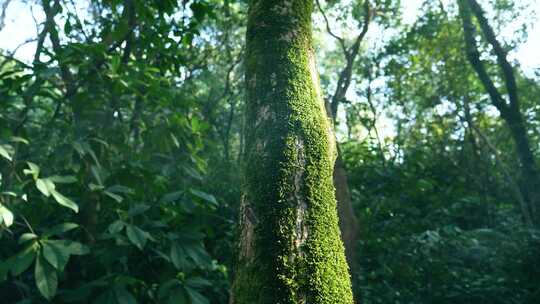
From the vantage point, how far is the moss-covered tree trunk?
1.69 m

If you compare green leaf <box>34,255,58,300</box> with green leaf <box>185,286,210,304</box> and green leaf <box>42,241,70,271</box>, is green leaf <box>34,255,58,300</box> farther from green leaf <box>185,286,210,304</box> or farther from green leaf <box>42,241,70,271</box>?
green leaf <box>185,286,210,304</box>

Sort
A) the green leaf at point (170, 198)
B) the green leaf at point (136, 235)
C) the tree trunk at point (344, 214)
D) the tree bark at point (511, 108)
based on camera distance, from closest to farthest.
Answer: the green leaf at point (136, 235) < the green leaf at point (170, 198) < the tree trunk at point (344, 214) < the tree bark at point (511, 108)

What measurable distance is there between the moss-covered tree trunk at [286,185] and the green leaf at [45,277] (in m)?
1.77

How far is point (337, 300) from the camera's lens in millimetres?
1744

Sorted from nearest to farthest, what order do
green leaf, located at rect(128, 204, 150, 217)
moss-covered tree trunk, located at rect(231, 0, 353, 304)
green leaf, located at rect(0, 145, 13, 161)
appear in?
moss-covered tree trunk, located at rect(231, 0, 353, 304), green leaf, located at rect(0, 145, 13, 161), green leaf, located at rect(128, 204, 150, 217)

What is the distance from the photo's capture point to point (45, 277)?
3070 millimetres

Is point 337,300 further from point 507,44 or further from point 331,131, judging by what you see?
point 507,44

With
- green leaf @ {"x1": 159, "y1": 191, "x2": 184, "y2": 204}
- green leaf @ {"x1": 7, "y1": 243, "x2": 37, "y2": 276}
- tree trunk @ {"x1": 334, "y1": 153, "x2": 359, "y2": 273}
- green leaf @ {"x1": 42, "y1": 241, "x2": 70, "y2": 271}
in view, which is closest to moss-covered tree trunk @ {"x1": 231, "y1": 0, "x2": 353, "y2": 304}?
green leaf @ {"x1": 42, "y1": 241, "x2": 70, "y2": 271}

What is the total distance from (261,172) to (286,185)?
109mm

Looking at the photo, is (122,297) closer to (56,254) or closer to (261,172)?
(56,254)

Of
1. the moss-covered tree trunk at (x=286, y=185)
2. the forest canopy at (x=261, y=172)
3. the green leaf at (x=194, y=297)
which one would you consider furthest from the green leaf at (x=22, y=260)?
the moss-covered tree trunk at (x=286, y=185)

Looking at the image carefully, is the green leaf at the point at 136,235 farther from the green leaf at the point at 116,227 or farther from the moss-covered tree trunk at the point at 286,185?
the moss-covered tree trunk at the point at 286,185

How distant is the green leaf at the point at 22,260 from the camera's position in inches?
118

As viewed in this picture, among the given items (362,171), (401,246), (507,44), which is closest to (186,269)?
(401,246)
